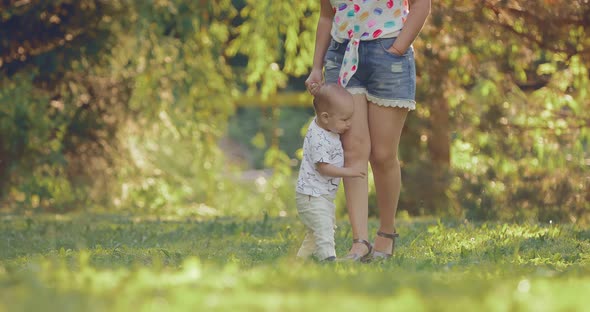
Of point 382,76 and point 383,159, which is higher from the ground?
point 382,76

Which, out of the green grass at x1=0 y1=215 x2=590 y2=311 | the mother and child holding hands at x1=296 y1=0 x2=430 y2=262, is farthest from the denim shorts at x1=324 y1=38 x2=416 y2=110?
the green grass at x1=0 y1=215 x2=590 y2=311

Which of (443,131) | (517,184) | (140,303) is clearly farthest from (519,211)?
(140,303)

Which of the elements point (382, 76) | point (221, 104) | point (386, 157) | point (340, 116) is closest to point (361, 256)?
point (386, 157)

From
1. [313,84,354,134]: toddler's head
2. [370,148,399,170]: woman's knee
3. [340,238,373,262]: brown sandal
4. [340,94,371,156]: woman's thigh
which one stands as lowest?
[340,238,373,262]: brown sandal

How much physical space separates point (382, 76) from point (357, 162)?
1.35 feet

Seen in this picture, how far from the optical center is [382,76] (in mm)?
4547

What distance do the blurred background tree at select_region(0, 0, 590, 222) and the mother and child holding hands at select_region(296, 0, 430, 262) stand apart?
328cm

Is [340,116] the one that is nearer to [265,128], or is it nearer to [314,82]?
[314,82]

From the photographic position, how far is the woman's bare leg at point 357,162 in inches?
178

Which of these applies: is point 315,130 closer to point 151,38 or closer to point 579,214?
point 579,214

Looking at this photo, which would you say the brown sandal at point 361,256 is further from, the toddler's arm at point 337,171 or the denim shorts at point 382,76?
the denim shorts at point 382,76

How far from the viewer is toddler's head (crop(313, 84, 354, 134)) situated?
4430mm

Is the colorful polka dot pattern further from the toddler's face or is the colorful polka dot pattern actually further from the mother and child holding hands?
the toddler's face

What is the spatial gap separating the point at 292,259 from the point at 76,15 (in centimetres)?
617
